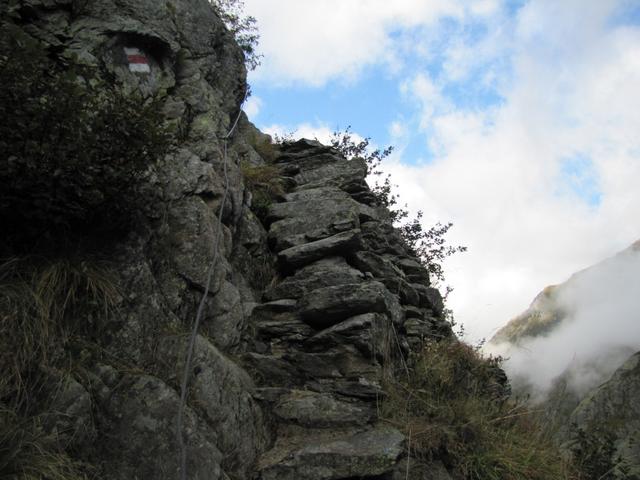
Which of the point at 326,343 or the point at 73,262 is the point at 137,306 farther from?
the point at 326,343

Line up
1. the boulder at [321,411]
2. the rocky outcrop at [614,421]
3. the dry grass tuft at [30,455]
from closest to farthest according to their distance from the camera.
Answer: the dry grass tuft at [30,455]
the boulder at [321,411]
the rocky outcrop at [614,421]

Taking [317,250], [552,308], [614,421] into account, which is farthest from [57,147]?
[552,308]

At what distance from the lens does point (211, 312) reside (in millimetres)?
5547

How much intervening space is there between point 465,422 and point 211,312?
10.2 ft

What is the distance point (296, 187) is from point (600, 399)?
10734mm

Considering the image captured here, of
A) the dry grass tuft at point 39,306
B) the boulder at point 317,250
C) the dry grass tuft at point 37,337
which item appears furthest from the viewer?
the boulder at point 317,250

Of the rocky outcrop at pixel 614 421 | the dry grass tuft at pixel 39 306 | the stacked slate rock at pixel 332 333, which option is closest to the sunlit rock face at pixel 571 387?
the rocky outcrop at pixel 614 421

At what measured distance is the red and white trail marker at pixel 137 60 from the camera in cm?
760

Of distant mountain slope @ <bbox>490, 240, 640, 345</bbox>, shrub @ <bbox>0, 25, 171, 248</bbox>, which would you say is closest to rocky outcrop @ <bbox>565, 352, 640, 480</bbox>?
distant mountain slope @ <bbox>490, 240, 640, 345</bbox>

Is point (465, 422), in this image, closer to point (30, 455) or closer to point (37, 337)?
point (30, 455)

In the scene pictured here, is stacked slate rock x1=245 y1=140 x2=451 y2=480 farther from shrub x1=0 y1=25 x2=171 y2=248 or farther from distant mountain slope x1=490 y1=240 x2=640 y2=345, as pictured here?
shrub x1=0 y1=25 x2=171 y2=248

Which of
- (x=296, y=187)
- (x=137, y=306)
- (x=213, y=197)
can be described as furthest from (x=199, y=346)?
(x=296, y=187)

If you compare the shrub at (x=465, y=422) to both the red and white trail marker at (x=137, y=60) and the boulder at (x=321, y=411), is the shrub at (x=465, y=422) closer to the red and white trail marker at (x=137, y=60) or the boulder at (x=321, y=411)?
the boulder at (x=321, y=411)

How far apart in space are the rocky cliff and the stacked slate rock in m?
0.02
